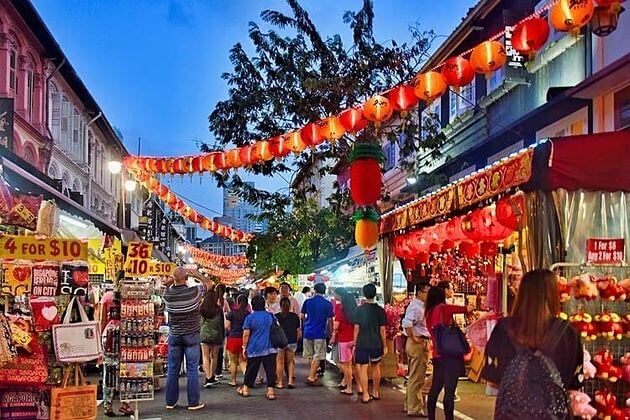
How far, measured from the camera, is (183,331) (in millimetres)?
11609

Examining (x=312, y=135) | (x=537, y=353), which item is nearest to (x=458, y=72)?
(x=312, y=135)

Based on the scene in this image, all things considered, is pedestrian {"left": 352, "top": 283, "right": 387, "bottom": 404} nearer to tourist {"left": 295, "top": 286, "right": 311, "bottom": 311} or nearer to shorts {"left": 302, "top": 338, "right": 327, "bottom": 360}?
shorts {"left": 302, "top": 338, "right": 327, "bottom": 360}

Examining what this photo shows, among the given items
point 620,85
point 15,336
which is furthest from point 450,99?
point 15,336

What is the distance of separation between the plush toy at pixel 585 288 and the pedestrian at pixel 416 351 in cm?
417

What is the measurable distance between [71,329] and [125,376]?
2.61 m

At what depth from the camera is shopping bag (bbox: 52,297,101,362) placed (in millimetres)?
8289

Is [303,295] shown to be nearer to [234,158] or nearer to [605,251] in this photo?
[234,158]

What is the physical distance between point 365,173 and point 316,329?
3620 millimetres

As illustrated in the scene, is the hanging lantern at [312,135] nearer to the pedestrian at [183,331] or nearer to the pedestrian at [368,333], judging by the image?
the pedestrian at [368,333]

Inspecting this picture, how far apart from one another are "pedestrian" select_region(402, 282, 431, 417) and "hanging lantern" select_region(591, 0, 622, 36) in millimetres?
4533

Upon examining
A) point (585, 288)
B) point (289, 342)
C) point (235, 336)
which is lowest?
point (289, 342)

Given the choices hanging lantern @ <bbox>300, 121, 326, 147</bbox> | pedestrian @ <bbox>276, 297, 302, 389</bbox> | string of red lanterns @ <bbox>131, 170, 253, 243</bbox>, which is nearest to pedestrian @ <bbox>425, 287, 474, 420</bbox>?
hanging lantern @ <bbox>300, 121, 326, 147</bbox>

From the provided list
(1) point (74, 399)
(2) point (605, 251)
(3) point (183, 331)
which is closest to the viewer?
(2) point (605, 251)

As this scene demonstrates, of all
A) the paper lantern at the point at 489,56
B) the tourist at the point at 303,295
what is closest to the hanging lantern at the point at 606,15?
the paper lantern at the point at 489,56
